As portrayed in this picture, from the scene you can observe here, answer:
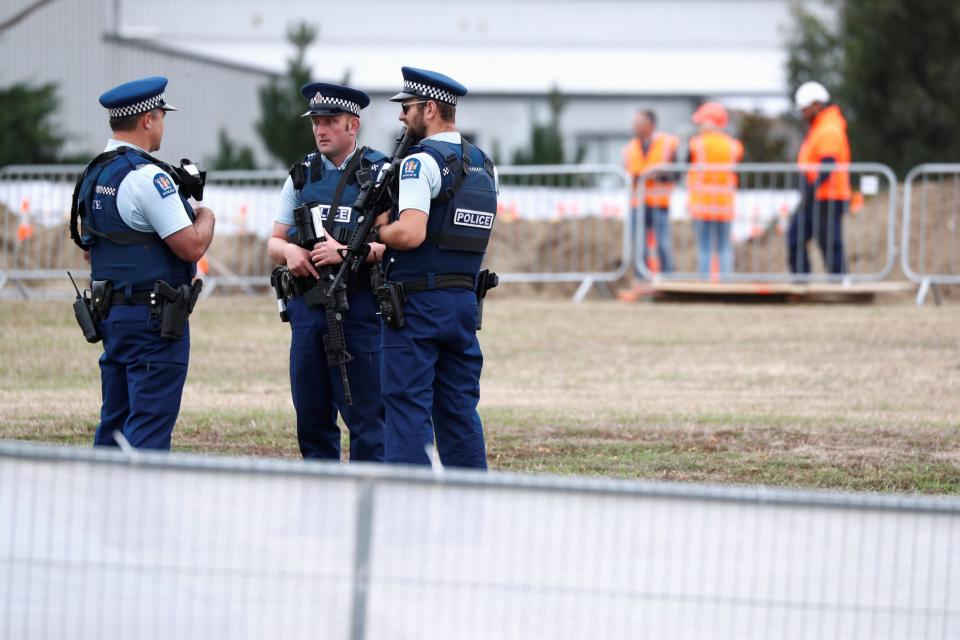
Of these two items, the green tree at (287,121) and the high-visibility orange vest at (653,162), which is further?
the green tree at (287,121)

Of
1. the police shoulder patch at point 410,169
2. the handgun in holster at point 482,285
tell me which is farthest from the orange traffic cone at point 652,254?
the police shoulder patch at point 410,169

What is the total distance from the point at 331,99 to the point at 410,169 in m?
1.14

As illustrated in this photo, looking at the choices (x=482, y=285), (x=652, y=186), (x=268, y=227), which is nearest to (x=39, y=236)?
(x=268, y=227)

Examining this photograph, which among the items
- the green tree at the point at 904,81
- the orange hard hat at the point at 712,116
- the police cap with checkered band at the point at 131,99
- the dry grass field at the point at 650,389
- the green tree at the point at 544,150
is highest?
the green tree at the point at 904,81

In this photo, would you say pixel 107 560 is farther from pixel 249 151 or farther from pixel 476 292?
pixel 249 151

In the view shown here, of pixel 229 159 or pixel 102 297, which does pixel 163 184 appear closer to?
pixel 102 297

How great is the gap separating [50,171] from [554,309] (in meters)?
5.79

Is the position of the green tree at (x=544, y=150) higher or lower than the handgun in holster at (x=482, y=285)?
higher

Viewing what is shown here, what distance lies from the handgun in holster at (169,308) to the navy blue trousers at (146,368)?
35mm

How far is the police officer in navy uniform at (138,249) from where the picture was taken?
6461 mm

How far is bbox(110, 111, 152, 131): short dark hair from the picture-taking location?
6.61 meters

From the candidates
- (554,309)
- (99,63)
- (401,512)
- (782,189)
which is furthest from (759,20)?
(401,512)

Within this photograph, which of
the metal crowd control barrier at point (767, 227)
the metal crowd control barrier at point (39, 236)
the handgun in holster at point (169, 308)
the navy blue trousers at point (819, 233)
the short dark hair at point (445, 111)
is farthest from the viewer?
the metal crowd control barrier at point (39, 236)

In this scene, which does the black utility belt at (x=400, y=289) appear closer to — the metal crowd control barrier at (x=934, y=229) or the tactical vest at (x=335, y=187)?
the tactical vest at (x=335, y=187)
